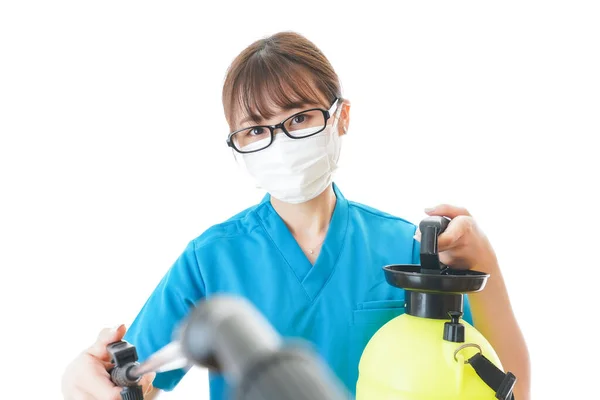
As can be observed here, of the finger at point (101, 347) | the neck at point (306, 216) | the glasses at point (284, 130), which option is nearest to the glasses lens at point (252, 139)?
the glasses at point (284, 130)

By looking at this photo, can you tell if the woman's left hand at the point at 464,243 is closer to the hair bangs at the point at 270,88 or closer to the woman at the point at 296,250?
the woman at the point at 296,250

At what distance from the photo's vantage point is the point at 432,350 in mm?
571

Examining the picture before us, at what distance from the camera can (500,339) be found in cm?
83

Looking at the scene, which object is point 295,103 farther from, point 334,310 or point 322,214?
point 334,310

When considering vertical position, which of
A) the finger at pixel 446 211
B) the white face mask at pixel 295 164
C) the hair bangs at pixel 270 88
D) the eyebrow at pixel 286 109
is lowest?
the finger at pixel 446 211

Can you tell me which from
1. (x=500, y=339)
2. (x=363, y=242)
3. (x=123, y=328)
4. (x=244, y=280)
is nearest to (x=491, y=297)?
(x=500, y=339)

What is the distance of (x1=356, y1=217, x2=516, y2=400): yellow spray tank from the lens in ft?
1.83

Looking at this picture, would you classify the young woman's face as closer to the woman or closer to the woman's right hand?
the woman

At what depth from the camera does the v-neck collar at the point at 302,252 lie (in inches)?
35.4

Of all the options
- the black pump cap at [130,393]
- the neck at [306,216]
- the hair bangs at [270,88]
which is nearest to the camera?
the black pump cap at [130,393]

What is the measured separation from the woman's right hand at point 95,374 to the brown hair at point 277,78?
45cm

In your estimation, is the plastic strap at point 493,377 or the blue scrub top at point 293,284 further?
the blue scrub top at point 293,284

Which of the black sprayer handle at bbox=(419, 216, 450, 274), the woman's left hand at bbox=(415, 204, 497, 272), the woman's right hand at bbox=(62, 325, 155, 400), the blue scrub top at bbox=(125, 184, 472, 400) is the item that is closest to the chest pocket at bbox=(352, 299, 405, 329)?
the blue scrub top at bbox=(125, 184, 472, 400)

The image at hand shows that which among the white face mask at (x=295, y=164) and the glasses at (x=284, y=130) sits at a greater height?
Result: the glasses at (x=284, y=130)
